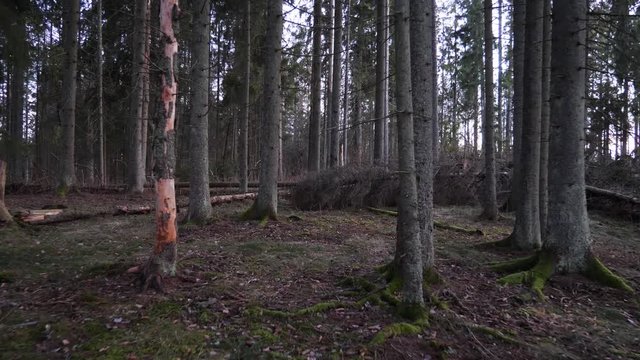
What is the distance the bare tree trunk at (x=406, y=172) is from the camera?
15.1ft

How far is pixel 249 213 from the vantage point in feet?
32.8

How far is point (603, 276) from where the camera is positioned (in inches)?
245

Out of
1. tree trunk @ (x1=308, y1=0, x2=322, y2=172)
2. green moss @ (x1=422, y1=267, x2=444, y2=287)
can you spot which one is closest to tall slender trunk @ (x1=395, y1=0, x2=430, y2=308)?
green moss @ (x1=422, y1=267, x2=444, y2=287)

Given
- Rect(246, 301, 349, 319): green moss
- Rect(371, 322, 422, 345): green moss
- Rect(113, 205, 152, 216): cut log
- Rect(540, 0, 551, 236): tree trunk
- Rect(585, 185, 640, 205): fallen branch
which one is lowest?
Rect(371, 322, 422, 345): green moss

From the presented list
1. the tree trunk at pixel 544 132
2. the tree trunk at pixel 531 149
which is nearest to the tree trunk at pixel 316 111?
the tree trunk at pixel 544 132

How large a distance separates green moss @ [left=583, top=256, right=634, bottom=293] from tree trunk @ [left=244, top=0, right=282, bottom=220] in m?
6.19

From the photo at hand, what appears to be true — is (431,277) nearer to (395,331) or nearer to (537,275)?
(395,331)

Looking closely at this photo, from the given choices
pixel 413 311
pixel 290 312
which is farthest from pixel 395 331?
pixel 290 312

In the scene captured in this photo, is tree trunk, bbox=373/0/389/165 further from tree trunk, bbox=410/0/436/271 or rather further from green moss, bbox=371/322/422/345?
green moss, bbox=371/322/422/345

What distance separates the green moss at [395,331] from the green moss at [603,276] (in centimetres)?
346

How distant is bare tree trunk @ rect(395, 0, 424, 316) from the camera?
4.59 metres

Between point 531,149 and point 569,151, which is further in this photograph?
point 531,149

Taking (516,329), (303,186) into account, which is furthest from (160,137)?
(303,186)

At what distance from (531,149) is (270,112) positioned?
17.7 ft
